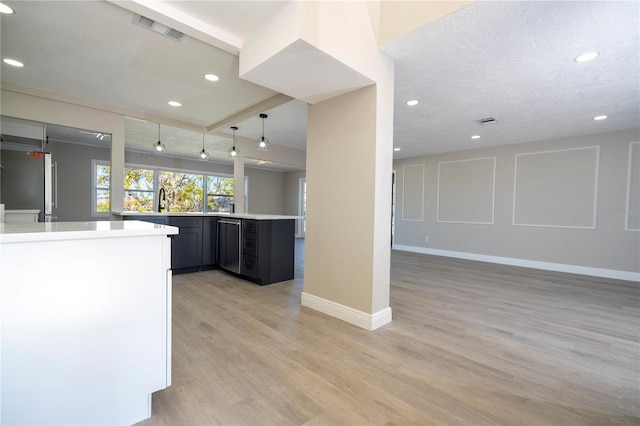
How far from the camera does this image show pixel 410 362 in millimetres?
1971

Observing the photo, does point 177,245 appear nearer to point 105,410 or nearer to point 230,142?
point 230,142

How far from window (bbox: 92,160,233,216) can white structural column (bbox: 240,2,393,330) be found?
6.17m

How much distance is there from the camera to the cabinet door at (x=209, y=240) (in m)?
4.59

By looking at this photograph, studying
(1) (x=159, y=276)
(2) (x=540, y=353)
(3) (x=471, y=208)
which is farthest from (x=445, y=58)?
(3) (x=471, y=208)

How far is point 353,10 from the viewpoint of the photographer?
221 centimetres

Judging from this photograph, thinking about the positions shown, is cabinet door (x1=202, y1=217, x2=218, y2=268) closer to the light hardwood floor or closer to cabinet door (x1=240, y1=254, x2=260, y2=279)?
cabinet door (x1=240, y1=254, x2=260, y2=279)

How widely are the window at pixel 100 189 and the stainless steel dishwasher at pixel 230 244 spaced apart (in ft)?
13.2

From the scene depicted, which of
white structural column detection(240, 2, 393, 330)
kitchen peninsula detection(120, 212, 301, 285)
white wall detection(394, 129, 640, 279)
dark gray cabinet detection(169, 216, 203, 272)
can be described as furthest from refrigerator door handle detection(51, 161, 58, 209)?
white wall detection(394, 129, 640, 279)

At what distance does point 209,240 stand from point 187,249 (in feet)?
1.20

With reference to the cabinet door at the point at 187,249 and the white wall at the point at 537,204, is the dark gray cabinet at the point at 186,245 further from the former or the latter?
the white wall at the point at 537,204

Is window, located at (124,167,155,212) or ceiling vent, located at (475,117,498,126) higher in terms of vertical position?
ceiling vent, located at (475,117,498,126)

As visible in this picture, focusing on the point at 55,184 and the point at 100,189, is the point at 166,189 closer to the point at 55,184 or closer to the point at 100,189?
the point at 100,189

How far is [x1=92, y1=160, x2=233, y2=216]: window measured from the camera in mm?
6723

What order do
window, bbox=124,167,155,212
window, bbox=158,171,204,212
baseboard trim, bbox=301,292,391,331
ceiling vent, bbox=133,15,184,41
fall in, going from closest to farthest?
ceiling vent, bbox=133,15,184,41
baseboard trim, bbox=301,292,391,331
window, bbox=124,167,155,212
window, bbox=158,171,204,212
